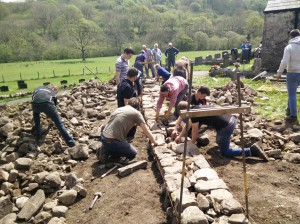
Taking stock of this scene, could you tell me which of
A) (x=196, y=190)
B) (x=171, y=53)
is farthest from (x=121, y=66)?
(x=171, y=53)

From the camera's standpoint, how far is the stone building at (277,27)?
14.2 metres

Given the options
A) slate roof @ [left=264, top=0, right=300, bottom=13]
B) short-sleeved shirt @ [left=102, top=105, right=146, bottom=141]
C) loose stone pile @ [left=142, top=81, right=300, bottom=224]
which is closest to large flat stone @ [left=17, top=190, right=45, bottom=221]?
short-sleeved shirt @ [left=102, top=105, right=146, bottom=141]

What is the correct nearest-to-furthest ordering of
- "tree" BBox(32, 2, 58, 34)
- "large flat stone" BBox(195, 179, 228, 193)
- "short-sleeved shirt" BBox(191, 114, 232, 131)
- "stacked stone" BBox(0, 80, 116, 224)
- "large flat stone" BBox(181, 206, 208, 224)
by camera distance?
"large flat stone" BBox(181, 206, 208, 224) → "large flat stone" BBox(195, 179, 228, 193) → "stacked stone" BBox(0, 80, 116, 224) → "short-sleeved shirt" BBox(191, 114, 232, 131) → "tree" BBox(32, 2, 58, 34)

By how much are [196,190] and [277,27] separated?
14.3 m

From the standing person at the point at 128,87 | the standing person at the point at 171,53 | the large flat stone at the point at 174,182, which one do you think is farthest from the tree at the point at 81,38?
the large flat stone at the point at 174,182

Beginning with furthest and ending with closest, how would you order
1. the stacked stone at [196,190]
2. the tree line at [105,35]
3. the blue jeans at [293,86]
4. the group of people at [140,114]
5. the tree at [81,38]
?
1. the tree line at [105,35]
2. the tree at [81,38]
3. the blue jeans at [293,86]
4. the group of people at [140,114]
5. the stacked stone at [196,190]

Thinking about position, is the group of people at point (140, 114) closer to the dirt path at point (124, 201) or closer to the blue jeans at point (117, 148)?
the blue jeans at point (117, 148)

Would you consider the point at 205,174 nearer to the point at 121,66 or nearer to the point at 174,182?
the point at 174,182

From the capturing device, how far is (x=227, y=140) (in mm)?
4727

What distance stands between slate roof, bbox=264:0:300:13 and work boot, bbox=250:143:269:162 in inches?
486

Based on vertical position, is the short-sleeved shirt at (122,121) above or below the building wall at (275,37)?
below

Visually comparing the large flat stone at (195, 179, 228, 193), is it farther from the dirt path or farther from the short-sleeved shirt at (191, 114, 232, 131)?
the short-sleeved shirt at (191, 114, 232, 131)

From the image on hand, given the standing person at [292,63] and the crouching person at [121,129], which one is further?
the standing person at [292,63]

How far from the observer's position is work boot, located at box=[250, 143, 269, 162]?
4.75 m
